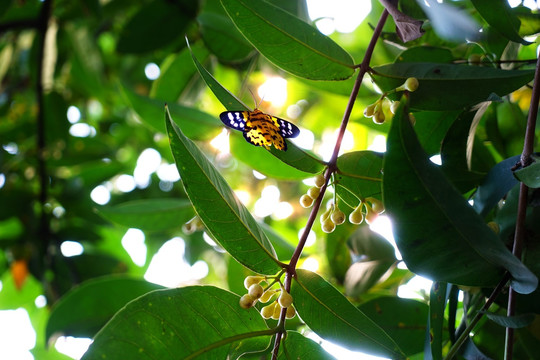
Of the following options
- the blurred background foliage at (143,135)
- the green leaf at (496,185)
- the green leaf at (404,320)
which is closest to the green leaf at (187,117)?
the blurred background foliage at (143,135)

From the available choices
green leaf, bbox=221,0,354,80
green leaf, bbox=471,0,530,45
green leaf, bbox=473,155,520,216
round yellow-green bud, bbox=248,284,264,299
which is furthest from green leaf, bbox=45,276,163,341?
green leaf, bbox=471,0,530,45

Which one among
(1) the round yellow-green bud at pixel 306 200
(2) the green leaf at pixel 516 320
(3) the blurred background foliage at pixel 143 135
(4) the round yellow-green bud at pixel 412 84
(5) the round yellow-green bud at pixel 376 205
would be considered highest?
(4) the round yellow-green bud at pixel 412 84

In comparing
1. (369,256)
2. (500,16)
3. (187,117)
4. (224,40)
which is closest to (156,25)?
(224,40)

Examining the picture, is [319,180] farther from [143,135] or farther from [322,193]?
[143,135]

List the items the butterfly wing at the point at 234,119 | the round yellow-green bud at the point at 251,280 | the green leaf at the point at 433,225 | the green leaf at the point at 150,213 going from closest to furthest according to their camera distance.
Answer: the green leaf at the point at 433,225
the round yellow-green bud at the point at 251,280
the butterfly wing at the point at 234,119
the green leaf at the point at 150,213

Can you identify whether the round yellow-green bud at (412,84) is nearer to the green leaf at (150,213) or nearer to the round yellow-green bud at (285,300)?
the round yellow-green bud at (285,300)

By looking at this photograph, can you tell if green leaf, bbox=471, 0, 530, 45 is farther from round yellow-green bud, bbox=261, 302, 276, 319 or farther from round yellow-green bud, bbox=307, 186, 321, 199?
round yellow-green bud, bbox=261, 302, 276, 319

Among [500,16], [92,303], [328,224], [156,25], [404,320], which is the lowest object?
[92,303]
